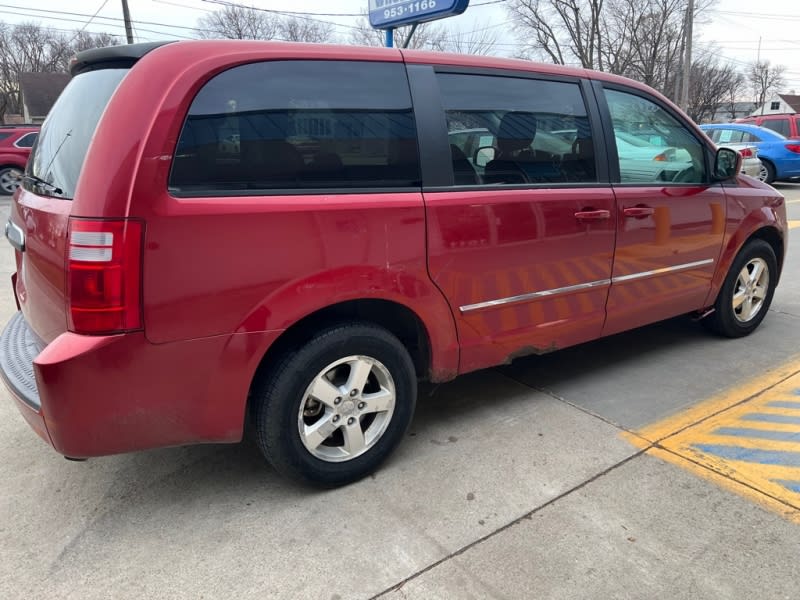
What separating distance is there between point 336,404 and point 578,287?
5.07 feet

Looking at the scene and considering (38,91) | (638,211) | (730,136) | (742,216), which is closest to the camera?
(638,211)

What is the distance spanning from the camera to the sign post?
8.42 meters

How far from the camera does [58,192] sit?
2256 mm

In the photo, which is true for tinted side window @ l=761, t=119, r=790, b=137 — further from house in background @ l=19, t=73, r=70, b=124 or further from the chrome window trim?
house in background @ l=19, t=73, r=70, b=124

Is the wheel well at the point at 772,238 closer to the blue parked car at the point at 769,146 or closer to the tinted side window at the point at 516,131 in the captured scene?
the tinted side window at the point at 516,131

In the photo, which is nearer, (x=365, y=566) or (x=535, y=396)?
(x=365, y=566)

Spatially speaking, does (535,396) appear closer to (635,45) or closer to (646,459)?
(646,459)

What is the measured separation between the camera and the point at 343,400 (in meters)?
2.57

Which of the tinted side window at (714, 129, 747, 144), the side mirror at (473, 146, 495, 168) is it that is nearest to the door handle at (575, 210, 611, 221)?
the side mirror at (473, 146, 495, 168)

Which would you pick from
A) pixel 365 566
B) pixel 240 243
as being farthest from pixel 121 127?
pixel 365 566

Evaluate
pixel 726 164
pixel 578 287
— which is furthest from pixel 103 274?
pixel 726 164

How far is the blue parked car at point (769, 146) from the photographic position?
13781mm

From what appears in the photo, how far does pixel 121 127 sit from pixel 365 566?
178 cm

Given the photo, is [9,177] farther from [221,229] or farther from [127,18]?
[221,229]
